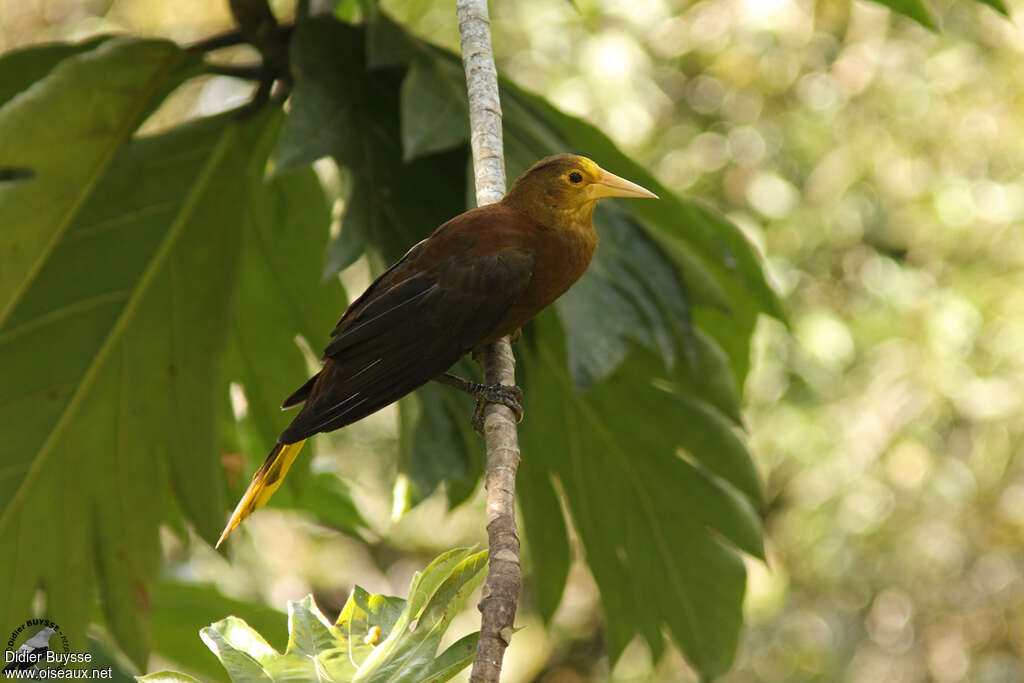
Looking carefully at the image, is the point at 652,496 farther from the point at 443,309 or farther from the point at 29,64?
the point at 29,64

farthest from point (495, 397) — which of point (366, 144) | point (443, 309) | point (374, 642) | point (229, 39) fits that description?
point (229, 39)

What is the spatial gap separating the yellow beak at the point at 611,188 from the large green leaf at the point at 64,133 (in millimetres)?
1243

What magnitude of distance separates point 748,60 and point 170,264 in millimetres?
4930

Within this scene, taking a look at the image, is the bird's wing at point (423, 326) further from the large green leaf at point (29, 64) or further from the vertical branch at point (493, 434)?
the large green leaf at point (29, 64)

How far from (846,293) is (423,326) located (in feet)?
17.8

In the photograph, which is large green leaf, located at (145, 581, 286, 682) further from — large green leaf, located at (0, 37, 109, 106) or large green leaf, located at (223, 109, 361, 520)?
large green leaf, located at (0, 37, 109, 106)

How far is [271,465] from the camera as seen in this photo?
1.98 metres

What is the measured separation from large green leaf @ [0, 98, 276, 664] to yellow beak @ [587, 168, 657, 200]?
113 centimetres

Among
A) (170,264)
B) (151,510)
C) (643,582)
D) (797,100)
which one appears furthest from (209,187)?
(797,100)

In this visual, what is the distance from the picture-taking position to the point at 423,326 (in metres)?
1.93

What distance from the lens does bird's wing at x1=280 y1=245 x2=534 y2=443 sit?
1.90 meters

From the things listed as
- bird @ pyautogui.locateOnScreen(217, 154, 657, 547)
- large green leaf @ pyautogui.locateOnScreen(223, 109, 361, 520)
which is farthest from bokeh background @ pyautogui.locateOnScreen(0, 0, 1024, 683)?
bird @ pyautogui.locateOnScreen(217, 154, 657, 547)

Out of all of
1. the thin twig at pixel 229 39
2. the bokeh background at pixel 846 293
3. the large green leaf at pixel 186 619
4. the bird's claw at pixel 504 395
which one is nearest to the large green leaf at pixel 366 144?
the thin twig at pixel 229 39

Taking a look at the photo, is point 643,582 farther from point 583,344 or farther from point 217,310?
point 217,310
